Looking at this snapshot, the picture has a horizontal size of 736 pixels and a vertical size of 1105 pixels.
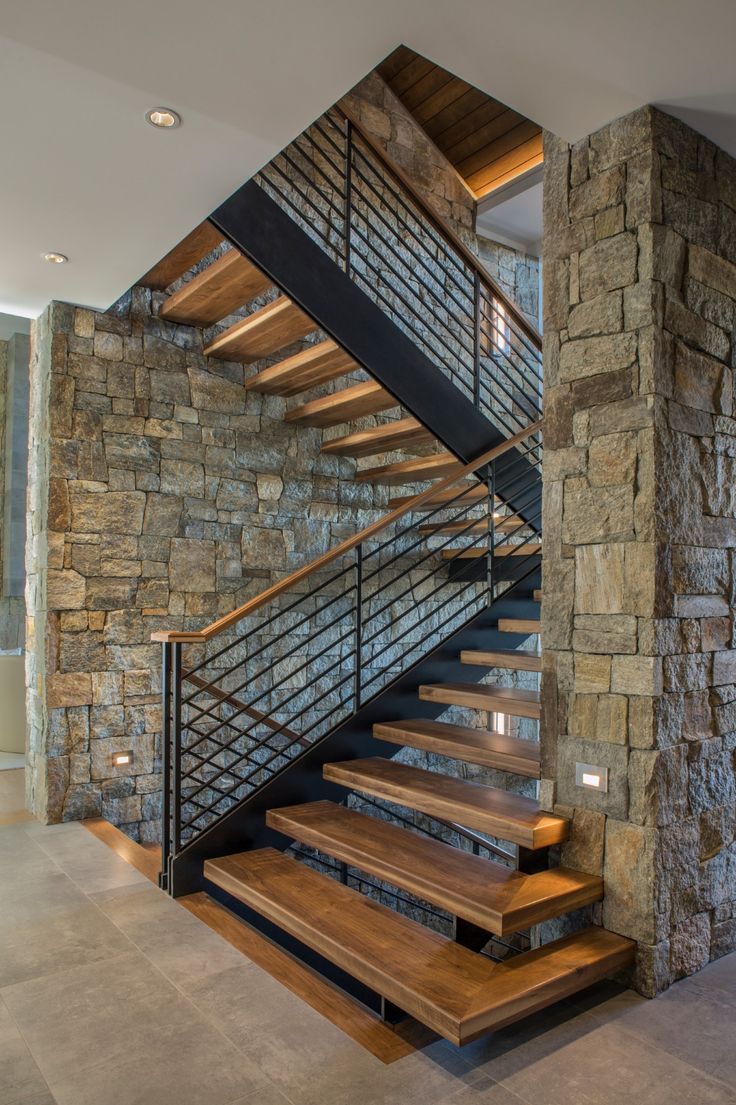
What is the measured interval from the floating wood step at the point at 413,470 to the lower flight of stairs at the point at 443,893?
1.42 metres

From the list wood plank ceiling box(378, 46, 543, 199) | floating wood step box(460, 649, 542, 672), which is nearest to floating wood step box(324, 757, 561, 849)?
floating wood step box(460, 649, 542, 672)

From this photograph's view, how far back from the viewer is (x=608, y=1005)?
225 centimetres

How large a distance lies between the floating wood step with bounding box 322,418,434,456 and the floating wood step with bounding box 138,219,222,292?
→ 4.25 feet

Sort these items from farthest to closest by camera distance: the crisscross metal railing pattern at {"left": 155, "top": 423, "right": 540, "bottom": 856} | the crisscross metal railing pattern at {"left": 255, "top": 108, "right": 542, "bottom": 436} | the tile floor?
the crisscross metal railing pattern at {"left": 255, "top": 108, "right": 542, "bottom": 436}, the crisscross metal railing pattern at {"left": 155, "top": 423, "right": 540, "bottom": 856}, the tile floor

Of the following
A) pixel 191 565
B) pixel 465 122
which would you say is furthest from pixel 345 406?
pixel 465 122

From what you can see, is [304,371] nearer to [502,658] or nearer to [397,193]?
[502,658]

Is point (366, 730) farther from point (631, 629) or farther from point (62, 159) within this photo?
point (62, 159)

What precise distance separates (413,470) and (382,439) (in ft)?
0.99

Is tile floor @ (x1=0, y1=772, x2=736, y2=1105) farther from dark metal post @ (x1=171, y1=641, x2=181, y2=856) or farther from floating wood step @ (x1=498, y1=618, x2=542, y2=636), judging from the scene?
floating wood step @ (x1=498, y1=618, x2=542, y2=636)

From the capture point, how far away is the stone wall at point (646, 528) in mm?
2398

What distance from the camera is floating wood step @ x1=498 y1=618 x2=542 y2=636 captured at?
3.81m

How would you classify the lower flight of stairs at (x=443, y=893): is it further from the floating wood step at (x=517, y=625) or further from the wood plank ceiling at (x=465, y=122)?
the wood plank ceiling at (x=465, y=122)

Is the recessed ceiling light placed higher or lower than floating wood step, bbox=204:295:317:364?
higher

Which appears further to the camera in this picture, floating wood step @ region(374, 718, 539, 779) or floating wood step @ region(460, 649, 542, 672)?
floating wood step @ region(460, 649, 542, 672)
